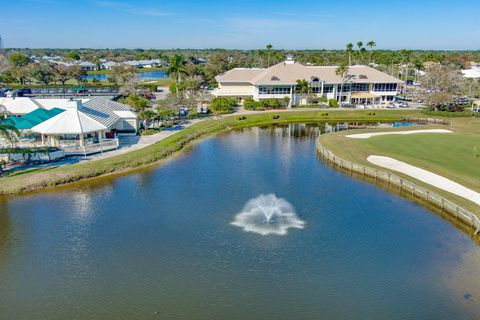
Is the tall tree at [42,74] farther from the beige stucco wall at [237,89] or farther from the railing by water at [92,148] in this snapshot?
the railing by water at [92,148]

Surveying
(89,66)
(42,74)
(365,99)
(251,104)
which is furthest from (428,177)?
(89,66)

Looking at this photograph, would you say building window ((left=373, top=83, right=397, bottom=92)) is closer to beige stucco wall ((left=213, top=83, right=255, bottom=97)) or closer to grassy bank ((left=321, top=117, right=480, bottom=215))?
grassy bank ((left=321, top=117, right=480, bottom=215))

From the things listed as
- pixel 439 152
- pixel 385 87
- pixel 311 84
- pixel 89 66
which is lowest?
pixel 439 152

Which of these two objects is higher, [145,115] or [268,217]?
[145,115]

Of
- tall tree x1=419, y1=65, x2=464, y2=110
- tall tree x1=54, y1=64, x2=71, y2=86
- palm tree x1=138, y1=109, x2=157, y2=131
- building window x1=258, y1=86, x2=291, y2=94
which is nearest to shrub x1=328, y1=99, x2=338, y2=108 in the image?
building window x1=258, y1=86, x2=291, y2=94

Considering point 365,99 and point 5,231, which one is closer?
point 5,231

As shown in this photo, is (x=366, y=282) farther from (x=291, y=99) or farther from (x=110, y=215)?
(x=291, y=99)

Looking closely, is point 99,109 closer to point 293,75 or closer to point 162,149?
point 162,149
